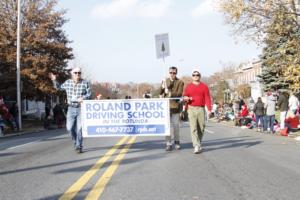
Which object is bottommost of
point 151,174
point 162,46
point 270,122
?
point 151,174

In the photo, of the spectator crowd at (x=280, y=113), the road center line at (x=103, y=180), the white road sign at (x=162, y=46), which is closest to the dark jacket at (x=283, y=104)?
the spectator crowd at (x=280, y=113)

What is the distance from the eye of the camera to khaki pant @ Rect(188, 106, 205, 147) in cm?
1078

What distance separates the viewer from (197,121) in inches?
429

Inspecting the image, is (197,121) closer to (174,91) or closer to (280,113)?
(174,91)

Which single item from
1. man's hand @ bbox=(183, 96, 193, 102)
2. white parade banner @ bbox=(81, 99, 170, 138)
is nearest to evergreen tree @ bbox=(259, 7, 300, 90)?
man's hand @ bbox=(183, 96, 193, 102)

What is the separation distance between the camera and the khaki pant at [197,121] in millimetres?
10781

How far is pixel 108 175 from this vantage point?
7.92 m

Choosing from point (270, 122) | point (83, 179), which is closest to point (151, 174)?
point (83, 179)

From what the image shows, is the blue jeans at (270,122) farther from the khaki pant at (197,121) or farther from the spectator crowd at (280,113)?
the khaki pant at (197,121)

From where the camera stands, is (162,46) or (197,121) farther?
(162,46)

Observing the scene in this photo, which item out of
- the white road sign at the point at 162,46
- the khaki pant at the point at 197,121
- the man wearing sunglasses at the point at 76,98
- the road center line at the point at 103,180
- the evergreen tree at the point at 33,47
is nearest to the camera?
the road center line at the point at 103,180

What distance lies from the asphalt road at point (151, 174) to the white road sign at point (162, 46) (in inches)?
107

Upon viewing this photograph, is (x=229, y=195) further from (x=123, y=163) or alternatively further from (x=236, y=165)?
(x=123, y=163)

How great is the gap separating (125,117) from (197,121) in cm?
169
